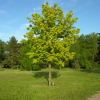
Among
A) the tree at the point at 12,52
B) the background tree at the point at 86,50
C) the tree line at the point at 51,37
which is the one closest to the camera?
the tree line at the point at 51,37

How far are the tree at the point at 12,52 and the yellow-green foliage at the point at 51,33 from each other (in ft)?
123

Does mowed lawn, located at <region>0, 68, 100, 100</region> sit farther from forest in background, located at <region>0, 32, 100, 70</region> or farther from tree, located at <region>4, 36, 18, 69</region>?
tree, located at <region>4, 36, 18, 69</region>

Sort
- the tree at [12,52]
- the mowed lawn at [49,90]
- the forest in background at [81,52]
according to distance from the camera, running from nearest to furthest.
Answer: the mowed lawn at [49,90]
the forest in background at [81,52]
the tree at [12,52]

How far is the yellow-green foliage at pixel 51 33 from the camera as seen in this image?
436 inches

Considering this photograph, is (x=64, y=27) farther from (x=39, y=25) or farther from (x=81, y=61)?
(x=81, y=61)

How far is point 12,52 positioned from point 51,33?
135ft

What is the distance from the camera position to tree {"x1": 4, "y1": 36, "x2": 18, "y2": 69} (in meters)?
47.1

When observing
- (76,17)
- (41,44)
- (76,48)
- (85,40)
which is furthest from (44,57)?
(85,40)

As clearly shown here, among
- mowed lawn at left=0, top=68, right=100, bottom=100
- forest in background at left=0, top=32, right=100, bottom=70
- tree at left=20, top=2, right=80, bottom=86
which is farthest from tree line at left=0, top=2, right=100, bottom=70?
forest in background at left=0, top=32, right=100, bottom=70

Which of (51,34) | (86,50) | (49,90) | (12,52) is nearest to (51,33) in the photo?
(51,34)

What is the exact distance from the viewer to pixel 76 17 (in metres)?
12.0

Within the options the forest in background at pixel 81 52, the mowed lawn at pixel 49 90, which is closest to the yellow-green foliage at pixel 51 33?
the mowed lawn at pixel 49 90

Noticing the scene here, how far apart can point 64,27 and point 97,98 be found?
24.6 feet

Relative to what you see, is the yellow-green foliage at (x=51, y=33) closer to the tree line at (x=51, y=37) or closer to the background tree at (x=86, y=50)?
the tree line at (x=51, y=37)
